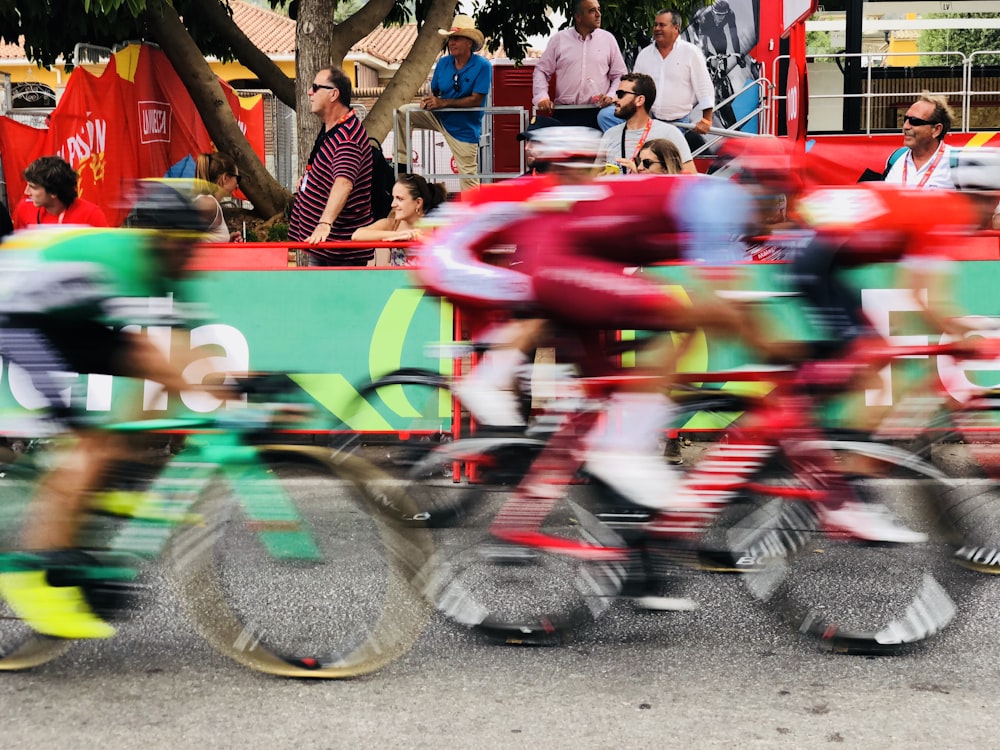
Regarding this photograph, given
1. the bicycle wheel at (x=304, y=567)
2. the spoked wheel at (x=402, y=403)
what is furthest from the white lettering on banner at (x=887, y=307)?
the bicycle wheel at (x=304, y=567)

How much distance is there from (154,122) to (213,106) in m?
0.97

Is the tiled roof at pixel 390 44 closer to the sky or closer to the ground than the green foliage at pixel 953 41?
closer to the sky

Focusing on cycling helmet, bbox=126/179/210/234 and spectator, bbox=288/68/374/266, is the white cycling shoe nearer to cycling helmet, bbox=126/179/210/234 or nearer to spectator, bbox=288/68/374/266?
cycling helmet, bbox=126/179/210/234

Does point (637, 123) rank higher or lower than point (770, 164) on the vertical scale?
higher

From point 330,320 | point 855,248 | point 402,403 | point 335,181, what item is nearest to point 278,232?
point 335,181

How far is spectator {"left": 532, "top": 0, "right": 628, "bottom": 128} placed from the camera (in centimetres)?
1072

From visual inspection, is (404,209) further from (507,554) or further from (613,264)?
(507,554)

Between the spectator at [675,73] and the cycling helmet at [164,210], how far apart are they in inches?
258

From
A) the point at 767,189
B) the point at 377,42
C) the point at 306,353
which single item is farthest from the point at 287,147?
the point at 377,42

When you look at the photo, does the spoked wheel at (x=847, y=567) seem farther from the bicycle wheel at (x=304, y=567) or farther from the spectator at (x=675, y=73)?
the spectator at (x=675, y=73)

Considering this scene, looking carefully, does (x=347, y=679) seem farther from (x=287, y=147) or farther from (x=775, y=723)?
(x=287, y=147)

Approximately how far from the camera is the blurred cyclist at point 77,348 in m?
3.93

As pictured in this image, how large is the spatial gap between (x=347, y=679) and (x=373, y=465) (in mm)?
736

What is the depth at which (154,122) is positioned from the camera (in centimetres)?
1335
